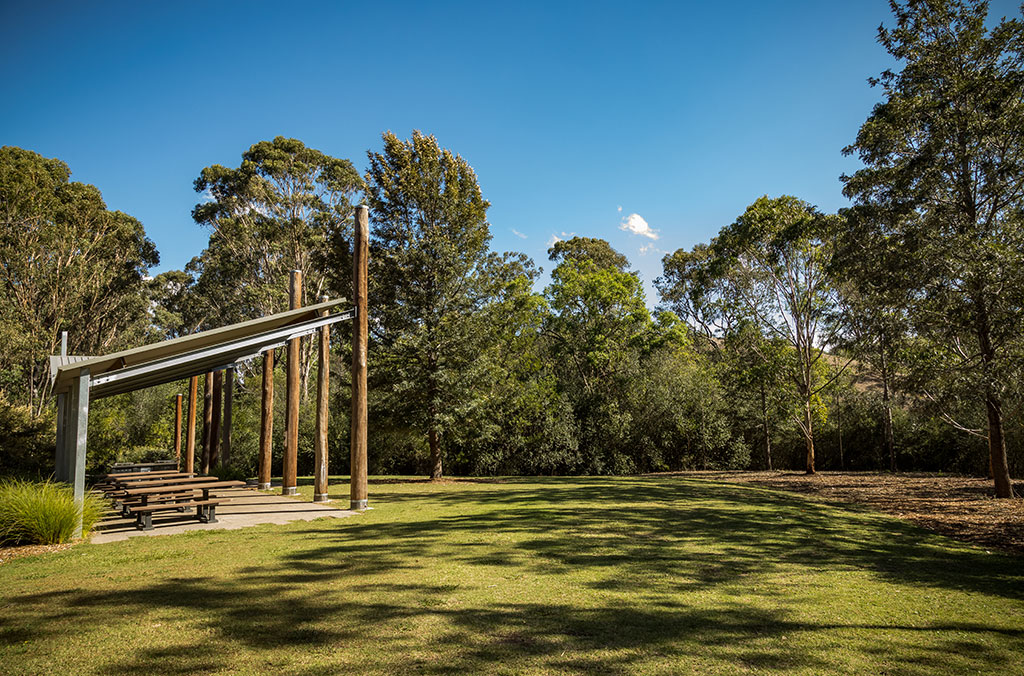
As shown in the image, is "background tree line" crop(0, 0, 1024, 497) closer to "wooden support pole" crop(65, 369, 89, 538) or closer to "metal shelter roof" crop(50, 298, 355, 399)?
"metal shelter roof" crop(50, 298, 355, 399)

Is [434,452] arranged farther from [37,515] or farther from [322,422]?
[37,515]

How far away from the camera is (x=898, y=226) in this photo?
13297 millimetres

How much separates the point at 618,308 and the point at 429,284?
1272cm

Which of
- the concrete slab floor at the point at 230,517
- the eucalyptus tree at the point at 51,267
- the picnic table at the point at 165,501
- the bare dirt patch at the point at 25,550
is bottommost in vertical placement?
the concrete slab floor at the point at 230,517

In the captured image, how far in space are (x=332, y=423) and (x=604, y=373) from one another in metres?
13.1

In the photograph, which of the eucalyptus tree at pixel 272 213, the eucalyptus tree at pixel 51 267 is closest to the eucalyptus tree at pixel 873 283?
the eucalyptus tree at pixel 272 213

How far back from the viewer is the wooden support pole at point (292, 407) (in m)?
13.0

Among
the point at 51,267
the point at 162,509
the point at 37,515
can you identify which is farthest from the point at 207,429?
the point at 51,267

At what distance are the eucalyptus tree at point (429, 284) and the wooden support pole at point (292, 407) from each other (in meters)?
3.93

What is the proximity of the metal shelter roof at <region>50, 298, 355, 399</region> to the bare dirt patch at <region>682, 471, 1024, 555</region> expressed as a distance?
1090cm

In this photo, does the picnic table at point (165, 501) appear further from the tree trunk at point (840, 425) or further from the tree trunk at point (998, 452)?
the tree trunk at point (840, 425)

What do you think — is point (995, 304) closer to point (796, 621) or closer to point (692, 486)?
point (692, 486)

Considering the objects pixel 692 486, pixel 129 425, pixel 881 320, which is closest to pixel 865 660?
pixel 881 320

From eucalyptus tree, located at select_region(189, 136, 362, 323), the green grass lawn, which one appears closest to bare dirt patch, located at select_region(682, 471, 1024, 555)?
the green grass lawn
